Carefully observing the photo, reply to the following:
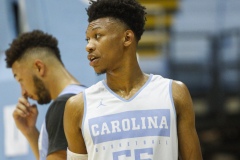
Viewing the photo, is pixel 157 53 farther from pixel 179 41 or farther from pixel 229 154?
pixel 229 154

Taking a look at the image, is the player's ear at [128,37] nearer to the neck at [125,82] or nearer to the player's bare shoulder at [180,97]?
the neck at [125,82]

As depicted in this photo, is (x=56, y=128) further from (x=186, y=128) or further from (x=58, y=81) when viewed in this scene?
(x=186, y=128)

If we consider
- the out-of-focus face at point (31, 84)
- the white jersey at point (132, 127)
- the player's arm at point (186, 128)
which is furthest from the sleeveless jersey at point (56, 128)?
the player's arm at point (186, 128)

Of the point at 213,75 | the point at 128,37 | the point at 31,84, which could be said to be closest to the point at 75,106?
the point at 128,37

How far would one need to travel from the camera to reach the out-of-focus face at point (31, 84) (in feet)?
13.0

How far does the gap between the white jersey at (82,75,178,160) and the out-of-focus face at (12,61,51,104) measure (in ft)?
3.17

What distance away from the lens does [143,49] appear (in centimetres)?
1123

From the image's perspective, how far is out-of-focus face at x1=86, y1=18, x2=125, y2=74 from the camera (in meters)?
3.01

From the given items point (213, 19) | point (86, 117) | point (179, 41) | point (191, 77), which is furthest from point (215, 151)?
point (86, 117)

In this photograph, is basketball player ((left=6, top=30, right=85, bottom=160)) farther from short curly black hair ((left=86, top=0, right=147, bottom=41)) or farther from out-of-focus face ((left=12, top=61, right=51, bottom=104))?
short curly black hair ((left=86, top=0, right=147, bottom=41))

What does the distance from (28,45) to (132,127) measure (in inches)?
53.8

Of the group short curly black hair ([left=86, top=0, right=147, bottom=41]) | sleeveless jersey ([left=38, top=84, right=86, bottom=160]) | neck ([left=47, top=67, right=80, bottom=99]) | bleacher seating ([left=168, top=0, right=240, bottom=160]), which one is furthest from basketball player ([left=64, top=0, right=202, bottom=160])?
bleacher seating ([left=168, top=0, right=240, bottom=160])

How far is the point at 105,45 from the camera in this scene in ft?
9.86

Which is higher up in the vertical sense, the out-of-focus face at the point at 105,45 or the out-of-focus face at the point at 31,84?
the out-of-focus face at the point at 105,45
